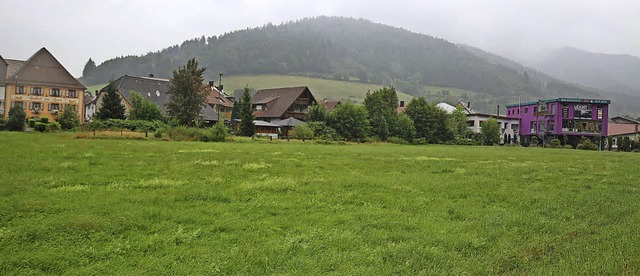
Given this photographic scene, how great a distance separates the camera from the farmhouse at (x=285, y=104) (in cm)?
7844

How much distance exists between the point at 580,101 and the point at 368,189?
8761 cm

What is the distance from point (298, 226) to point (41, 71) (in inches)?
2824

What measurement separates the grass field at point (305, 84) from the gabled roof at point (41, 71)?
98.6m

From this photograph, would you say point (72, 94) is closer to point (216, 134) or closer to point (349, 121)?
point (216, 134)

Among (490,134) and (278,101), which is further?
(278,101)

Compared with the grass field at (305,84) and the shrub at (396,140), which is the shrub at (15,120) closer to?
the shrub at (396,140)

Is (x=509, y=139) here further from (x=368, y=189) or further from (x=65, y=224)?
(x=65, y=224)

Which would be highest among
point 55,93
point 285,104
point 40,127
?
point 285,104

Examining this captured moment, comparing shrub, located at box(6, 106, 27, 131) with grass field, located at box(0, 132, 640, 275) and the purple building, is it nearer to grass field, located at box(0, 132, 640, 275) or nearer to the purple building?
grass field, located at box(0, 132, 640, 275)

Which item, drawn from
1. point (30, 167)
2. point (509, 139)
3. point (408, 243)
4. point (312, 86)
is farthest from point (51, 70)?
point (312, 86)

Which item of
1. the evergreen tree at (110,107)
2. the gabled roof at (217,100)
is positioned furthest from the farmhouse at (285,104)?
the evergreen tree at (110,107)

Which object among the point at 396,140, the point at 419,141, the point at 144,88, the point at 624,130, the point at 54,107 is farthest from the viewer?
the point at 624,130

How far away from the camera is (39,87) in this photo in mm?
63938

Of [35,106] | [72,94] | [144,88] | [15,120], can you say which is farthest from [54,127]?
[144,88]
